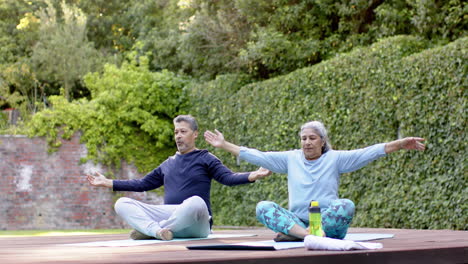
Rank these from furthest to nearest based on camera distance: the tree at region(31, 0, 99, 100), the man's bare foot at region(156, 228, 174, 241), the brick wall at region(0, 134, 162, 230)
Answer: the tree at region(31, 0, 99, 100) → the brick wall at region(0, 134, 162, 230) → the man's bare foot at region(156, 228, 174, 241)

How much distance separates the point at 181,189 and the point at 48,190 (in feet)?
26.6

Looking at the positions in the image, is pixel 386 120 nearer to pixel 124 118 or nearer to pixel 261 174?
pixel 261 174

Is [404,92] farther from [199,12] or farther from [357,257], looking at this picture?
[199,12]

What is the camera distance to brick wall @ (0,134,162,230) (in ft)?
41.8

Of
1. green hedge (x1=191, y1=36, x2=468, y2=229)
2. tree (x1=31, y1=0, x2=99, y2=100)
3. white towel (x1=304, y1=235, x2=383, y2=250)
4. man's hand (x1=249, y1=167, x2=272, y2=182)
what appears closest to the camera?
white towel (x1=304, y1=235, x2=383, y2=250)

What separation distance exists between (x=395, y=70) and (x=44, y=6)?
15808 mm

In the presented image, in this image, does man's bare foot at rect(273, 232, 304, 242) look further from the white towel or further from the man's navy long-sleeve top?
the man's navy long-sleeve top

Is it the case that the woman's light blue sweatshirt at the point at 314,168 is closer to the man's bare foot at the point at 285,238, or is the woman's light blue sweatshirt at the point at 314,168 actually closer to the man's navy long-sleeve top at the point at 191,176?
the man's bare foot at the point at 285,238

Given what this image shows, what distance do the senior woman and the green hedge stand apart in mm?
3001

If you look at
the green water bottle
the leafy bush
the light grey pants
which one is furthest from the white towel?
the leafy bush

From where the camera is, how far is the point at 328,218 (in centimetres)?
438

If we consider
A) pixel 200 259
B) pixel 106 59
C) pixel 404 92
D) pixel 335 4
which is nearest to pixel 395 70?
pixel 404 92

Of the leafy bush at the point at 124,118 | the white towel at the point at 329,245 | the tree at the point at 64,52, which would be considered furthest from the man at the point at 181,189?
the tree at the point at 64,52

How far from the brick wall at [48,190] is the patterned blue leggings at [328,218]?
29.5 feet
